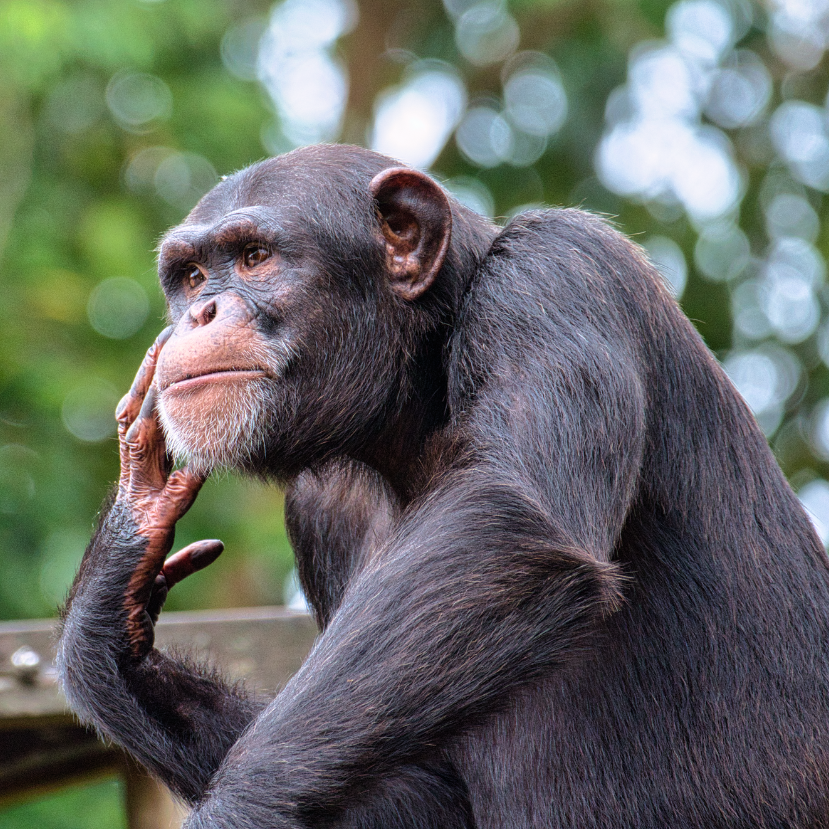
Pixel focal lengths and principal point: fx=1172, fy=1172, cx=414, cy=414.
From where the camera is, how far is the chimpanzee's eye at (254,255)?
12.3ft

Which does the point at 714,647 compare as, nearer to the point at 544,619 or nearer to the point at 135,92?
the point at 544,619

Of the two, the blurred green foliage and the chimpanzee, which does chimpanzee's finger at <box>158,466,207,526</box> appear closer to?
the chimpanzee

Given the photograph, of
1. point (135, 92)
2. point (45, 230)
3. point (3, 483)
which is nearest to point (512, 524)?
point (3, 483)

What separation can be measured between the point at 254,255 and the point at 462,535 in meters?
1.33

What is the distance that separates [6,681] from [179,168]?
728 cm

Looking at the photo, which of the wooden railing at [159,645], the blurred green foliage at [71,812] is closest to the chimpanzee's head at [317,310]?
the wooden railing at [159,645]

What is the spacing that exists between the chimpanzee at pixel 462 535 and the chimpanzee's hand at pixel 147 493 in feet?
0.04

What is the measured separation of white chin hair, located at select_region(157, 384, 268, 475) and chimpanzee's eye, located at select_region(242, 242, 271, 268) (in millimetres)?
432

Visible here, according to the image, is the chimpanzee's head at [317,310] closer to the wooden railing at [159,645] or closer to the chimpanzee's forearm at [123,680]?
the chimpanzee's forearm at [123,680]

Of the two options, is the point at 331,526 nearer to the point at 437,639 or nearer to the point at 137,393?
the point at 137,393

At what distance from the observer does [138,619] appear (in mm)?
3932

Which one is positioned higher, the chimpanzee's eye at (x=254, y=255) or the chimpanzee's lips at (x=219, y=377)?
the chimpanzee's eye at (x=254, y=255)

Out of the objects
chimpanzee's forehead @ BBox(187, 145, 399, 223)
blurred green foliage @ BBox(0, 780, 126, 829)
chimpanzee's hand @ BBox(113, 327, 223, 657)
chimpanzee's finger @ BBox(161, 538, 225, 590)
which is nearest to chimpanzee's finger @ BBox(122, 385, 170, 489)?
chimpanzee's hand @ BBox(113, 327, 223, 657)

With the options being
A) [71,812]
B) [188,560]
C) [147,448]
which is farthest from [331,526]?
[71,812]
